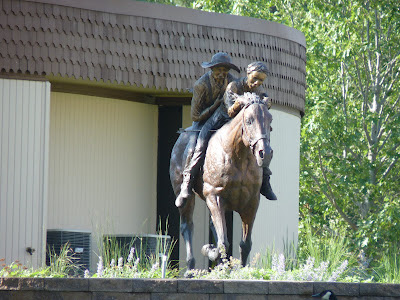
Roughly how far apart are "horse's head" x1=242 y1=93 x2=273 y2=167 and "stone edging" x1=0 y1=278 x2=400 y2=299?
1.65 metres

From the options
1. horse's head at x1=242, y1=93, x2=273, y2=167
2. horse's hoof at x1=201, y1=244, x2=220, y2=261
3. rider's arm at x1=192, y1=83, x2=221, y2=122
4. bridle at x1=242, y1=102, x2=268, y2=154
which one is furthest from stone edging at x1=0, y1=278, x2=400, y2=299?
rider's arm at x1=192, y1=83, x2=221, y2=122

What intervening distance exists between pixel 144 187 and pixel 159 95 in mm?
1751

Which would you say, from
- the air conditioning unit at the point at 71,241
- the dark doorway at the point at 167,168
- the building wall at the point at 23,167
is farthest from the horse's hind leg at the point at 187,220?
the dark doorway at the point at 167,168

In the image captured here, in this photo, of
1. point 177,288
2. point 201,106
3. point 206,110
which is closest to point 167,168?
point 201,106

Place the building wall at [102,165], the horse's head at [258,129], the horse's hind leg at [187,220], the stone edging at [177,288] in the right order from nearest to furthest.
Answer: the stone edging at [177,288], the horse's head at [258,129], the horse's hind leg at [187,220], the building wall at [102,165]

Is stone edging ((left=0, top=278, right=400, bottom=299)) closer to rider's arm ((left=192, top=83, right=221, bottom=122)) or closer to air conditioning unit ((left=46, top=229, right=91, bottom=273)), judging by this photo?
rider's arm ((left=192, top=83, right=221, bottom=122))

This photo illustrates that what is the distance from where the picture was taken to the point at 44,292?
30.1ft

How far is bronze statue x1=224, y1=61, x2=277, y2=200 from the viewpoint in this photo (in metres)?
11.8

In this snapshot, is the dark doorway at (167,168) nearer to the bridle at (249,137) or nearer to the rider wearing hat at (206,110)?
the rider wearing hat at (206,110)

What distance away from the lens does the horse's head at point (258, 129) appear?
35.4 feet

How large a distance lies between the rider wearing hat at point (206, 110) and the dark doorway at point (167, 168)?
6.24m

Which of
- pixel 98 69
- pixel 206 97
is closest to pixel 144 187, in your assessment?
pixel 98 69

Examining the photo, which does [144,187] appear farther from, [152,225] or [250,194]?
[250,194]

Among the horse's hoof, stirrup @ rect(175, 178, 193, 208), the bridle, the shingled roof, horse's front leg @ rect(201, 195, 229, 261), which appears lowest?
the horse's hoof
